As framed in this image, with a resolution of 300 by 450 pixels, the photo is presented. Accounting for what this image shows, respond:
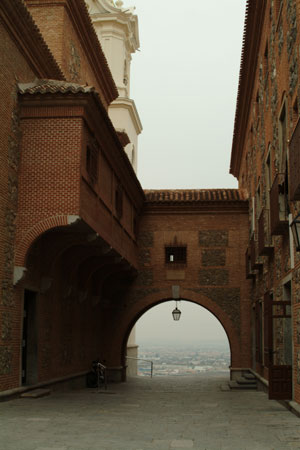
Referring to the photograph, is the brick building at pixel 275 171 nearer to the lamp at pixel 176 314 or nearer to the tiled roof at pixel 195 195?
the tiled roof at pixel 195 195

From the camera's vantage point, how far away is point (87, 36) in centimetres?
2139

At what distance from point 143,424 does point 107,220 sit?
777cm

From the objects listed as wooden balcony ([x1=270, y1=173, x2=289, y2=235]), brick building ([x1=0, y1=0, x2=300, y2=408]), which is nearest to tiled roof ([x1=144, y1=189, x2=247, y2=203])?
brick building ([x1=0, y1=0, x2=300, y2=408])

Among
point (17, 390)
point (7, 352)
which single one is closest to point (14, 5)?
point (7, 352)

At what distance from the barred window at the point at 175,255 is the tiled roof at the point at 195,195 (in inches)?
77.5

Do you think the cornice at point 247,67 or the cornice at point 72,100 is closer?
the cornice at point 72,100

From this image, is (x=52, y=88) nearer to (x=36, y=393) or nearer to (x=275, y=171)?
(x=275, y=171)

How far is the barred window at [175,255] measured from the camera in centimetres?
2533

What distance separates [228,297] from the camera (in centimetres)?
2470

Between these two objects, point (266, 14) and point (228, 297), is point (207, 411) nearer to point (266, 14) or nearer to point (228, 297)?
point (266, 14)

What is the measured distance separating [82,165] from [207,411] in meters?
5.93

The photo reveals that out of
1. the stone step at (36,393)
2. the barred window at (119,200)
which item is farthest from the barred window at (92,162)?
the stone step at (36,393)

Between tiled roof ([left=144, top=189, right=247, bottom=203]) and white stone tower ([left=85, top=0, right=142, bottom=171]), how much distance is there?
8.52 m

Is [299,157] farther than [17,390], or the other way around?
[17,390]
